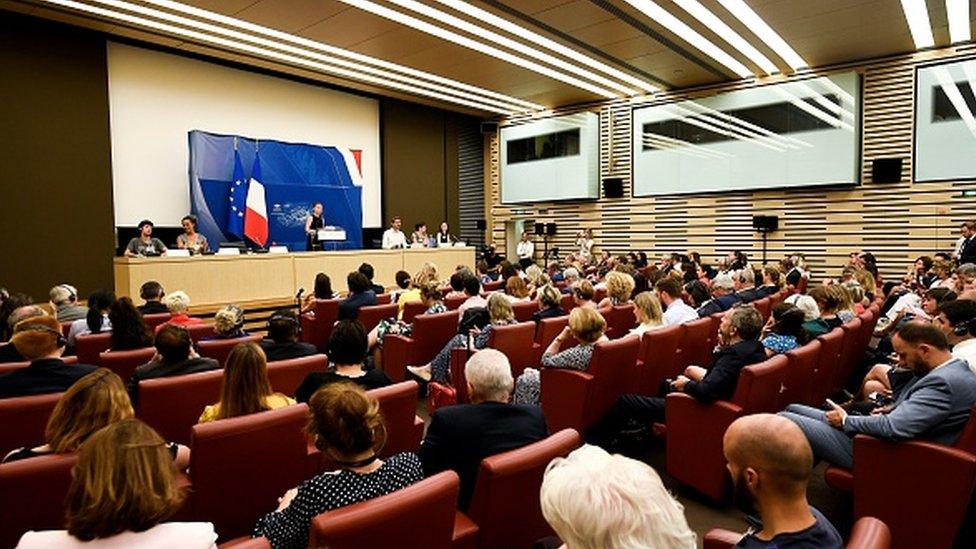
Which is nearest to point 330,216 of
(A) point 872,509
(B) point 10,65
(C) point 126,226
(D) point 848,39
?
(C) point 126,226

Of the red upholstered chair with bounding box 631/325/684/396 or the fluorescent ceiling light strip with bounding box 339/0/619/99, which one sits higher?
the fluorescent ceiling light strip with bounding box 339/0/619/99

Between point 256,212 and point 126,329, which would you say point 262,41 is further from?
point 126,329

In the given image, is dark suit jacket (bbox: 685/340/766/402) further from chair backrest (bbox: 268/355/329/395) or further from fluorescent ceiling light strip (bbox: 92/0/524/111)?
fluorescent ceiling light strip (bbox: 92/0/524/111)

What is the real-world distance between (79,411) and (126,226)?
27.9 feet

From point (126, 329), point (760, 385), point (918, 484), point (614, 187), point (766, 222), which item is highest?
point (614, 187)

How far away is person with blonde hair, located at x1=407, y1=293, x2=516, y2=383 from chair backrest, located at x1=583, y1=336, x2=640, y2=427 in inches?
A: 36.4

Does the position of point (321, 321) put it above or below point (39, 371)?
below

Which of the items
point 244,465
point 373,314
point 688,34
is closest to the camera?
point 244,465

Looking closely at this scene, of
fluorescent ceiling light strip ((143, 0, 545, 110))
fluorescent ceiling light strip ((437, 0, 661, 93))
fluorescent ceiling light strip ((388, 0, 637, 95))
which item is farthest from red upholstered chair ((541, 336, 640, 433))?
fluorescent ceiling light strip ((143, 0, 545, 110))

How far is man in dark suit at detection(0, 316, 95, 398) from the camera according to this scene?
108 inches

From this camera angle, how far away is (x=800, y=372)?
3.42 metres

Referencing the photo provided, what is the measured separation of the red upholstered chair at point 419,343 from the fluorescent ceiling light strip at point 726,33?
5415 millimetres

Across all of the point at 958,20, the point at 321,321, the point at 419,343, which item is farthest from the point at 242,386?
the point at 958,20

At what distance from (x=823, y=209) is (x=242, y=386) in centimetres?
1110
